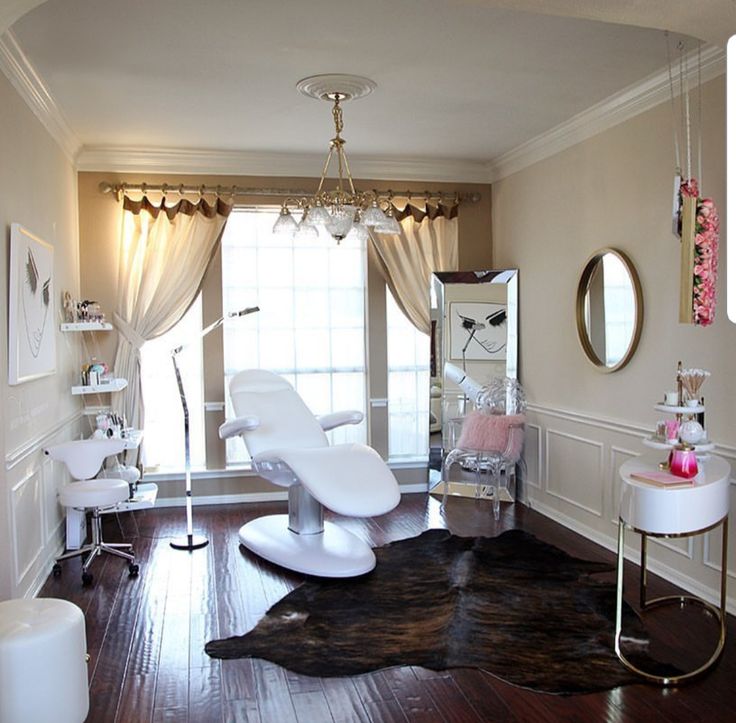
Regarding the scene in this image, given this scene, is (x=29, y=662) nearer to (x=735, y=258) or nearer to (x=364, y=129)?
(x=735, y=258)

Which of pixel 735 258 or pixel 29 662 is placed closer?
pixel 735 258

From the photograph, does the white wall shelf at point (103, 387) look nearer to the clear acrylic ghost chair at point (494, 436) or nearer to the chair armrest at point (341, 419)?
the chair armrest at point (341, 419)

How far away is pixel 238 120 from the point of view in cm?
472

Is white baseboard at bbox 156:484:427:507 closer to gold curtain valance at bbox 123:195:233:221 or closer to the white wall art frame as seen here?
the white wall art frame

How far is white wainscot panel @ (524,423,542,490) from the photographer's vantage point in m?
5.45

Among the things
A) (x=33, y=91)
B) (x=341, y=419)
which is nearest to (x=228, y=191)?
(x=33, y=91)

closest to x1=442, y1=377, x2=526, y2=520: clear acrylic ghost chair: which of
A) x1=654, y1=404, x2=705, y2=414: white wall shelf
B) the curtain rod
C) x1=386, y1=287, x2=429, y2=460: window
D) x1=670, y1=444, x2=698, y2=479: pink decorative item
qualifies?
x1=386, y1=287, x2=429, y2=460: window

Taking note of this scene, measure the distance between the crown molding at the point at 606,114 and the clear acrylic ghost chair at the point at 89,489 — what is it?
11.5 ft

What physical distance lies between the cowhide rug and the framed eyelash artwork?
5.46ft

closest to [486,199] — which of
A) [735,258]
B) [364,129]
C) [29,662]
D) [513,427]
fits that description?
[364,129]

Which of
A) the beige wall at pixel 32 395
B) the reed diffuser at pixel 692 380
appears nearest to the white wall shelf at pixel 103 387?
the beige wall at pixel 32 395

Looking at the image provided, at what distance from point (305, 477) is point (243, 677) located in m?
1.22

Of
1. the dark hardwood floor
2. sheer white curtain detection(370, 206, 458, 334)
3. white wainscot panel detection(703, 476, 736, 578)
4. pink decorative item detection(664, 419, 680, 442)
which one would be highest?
sheer white curtain detection(370, 206, 458, 334)

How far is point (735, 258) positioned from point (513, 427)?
4.63m
